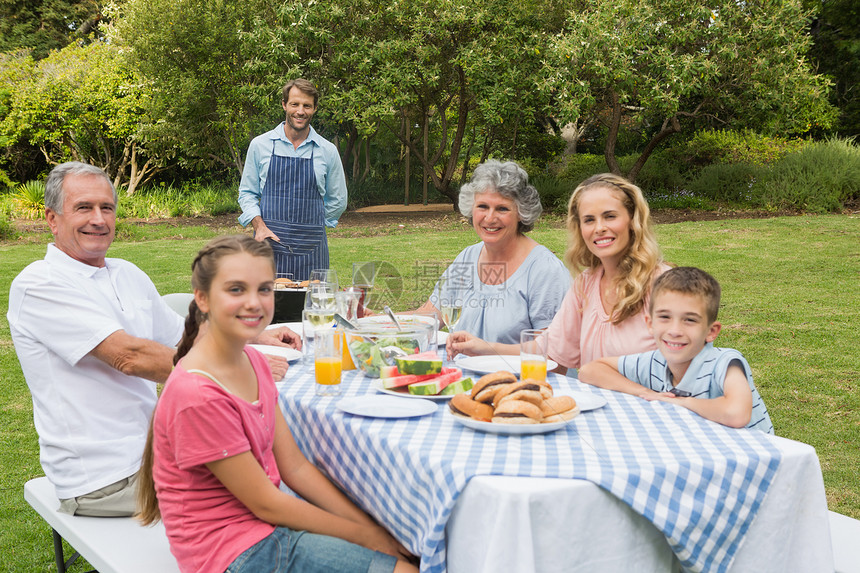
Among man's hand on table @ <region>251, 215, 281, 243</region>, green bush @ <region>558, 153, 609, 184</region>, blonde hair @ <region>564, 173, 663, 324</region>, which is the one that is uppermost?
green bush @ <region>558, 153, 609, 184</region>

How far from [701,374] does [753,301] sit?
7504mm

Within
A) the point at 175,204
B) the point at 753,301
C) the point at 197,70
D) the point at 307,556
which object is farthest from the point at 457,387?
the point at 175,204

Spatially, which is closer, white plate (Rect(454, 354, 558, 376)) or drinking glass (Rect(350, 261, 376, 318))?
white plate (Rect(454, 354, 558, 376))

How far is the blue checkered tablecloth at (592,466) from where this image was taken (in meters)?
1.80

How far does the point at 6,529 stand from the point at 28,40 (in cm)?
2714

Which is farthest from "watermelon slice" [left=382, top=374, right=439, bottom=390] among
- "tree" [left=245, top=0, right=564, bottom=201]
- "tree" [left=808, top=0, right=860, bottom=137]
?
"tree" [left=808, top=0, right=860, bottom=137]

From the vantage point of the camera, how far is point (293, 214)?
6.32m

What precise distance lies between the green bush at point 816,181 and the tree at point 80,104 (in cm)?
1395

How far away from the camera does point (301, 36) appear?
1516cm

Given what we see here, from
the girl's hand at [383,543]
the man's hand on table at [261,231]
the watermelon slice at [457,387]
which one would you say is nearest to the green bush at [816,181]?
the man's hand on table at [261,231]

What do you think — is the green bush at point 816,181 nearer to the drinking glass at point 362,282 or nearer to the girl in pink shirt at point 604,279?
the girl in pink shirt at point 604,279

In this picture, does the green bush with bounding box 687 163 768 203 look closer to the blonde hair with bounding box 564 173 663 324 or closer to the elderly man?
the blonde hair with bounding box 564 173 663 324

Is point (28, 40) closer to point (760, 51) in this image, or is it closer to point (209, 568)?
point (760, 51)

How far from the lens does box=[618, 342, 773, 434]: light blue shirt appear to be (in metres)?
2.52
